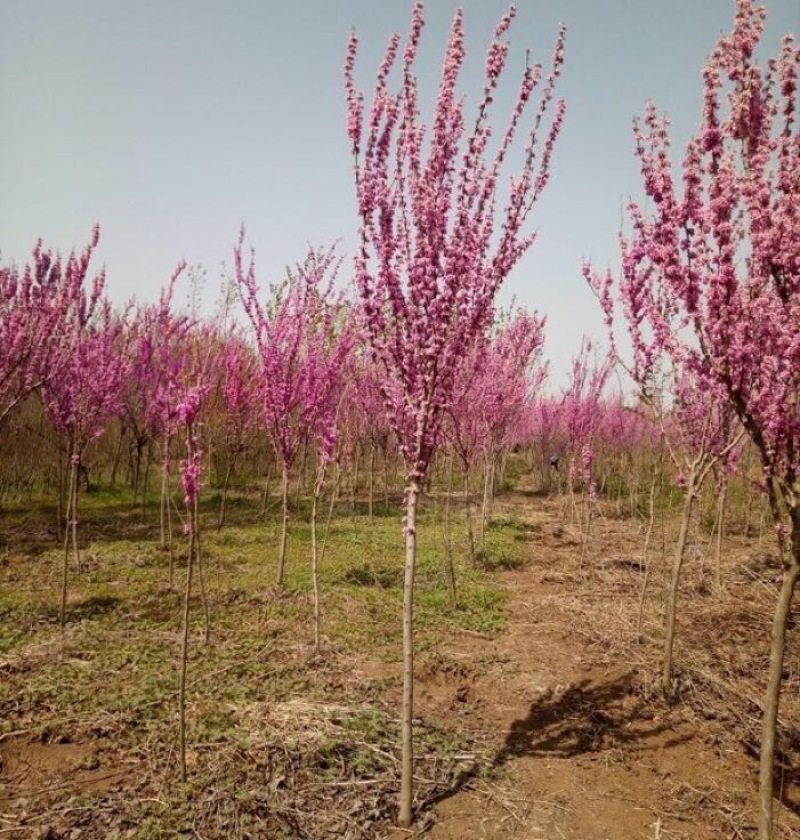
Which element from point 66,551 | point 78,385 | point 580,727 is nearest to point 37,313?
point 78,385

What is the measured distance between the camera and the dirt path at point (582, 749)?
3.60 meters

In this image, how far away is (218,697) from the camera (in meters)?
4.89

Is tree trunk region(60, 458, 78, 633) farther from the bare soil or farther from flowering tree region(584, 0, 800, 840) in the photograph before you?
flowering tree region(584, 0, 800, 840)

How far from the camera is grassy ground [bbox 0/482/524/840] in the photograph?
3545mm

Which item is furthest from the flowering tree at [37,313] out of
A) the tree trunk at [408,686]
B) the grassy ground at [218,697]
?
the tree trunk at [408,686]

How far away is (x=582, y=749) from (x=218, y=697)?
302 cm

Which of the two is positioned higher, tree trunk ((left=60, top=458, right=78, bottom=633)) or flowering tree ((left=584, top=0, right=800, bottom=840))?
flowering tree ((left=584, top=0, right=800, bottom=840))

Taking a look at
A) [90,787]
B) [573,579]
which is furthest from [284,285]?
[90,787]

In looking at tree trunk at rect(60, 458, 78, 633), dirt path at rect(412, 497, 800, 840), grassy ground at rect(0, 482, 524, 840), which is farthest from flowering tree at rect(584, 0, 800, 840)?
tree trunk at rect(60, 458, 78, 633)

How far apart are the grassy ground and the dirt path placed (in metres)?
0.34

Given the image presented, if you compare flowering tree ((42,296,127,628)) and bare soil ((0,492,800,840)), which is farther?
flowering tree ((42,296,127,628))

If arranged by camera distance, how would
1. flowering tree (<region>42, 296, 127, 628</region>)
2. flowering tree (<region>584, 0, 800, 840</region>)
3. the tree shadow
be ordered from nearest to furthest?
flowering tree (<region>584, 0, 800, 840</region>), the tree shadow, flowering tree (<region>42, 296, 127, 628</region>)

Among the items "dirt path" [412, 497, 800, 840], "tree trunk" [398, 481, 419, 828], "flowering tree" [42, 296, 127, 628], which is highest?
"flowering tree" [42, 296, 127, 628]

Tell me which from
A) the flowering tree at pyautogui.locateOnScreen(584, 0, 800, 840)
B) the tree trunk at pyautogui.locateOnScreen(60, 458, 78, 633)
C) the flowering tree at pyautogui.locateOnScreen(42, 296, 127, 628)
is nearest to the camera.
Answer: the flowering tree at pyautogui.locateOnScreen(584, 0, 800, 840)
